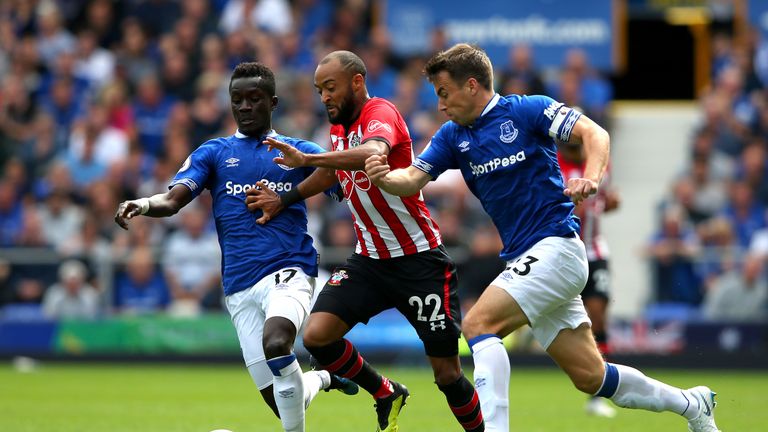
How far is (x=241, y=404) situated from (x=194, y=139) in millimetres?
7736

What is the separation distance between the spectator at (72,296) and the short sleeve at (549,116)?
1136 cm

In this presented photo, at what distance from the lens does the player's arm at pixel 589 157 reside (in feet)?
22.2

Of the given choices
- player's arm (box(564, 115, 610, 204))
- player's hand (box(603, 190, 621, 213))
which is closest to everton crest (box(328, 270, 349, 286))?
player's arm (box(564, 115, 610, 204))

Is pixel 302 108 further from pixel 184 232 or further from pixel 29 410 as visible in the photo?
pixel 29 410

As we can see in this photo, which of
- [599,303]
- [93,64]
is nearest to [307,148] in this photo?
[599,303]

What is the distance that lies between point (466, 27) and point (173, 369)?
26.4ft

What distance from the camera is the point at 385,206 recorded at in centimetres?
823

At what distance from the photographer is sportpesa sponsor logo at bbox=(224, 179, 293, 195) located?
27.2ft

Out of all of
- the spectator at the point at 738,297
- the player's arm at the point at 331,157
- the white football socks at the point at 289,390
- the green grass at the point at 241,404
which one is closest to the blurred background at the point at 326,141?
the spectator at the point at 738,297

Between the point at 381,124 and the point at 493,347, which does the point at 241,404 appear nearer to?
the point at 381,124

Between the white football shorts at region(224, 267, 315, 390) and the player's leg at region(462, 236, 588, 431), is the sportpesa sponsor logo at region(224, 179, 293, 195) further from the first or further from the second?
the player's leg at region(462, 236, 588, 431)

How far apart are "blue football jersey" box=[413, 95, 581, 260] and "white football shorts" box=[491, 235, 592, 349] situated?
4.0 inches

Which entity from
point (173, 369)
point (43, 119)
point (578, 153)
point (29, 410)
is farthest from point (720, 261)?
point (43, 119)

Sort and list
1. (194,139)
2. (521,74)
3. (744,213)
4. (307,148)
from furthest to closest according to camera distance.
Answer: (194,139)
(521,74)
(744,213)
(307,148)
